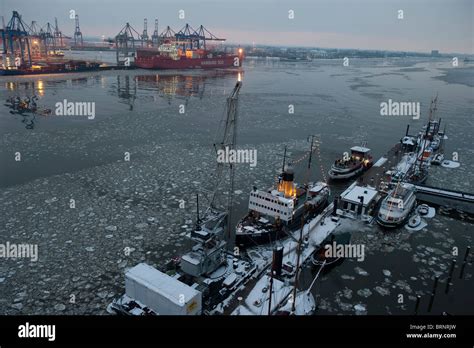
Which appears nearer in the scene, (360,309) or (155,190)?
(360,309)

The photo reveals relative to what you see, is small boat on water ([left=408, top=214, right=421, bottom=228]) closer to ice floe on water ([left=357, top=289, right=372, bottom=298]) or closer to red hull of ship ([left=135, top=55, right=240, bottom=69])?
Answer: ice floe on water ([left=357, top=289, right=372, bottom=298])

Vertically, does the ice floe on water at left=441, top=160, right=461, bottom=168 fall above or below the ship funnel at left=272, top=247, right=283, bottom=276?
above

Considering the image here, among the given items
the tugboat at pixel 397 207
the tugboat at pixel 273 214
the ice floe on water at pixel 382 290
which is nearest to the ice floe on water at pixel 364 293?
the ice floe on water at pixel 382 290

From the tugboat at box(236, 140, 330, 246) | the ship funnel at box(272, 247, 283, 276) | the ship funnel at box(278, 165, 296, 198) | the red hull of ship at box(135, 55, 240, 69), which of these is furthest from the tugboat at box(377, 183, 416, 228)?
the red hull of ship at box(135, 55, 240, 69)

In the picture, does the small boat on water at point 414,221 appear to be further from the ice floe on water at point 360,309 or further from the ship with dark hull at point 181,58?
the ship with dark hull at point 181,58

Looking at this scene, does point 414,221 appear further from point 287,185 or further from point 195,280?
point 195,280

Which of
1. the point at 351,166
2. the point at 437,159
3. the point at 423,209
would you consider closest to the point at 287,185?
the point at 423,209
